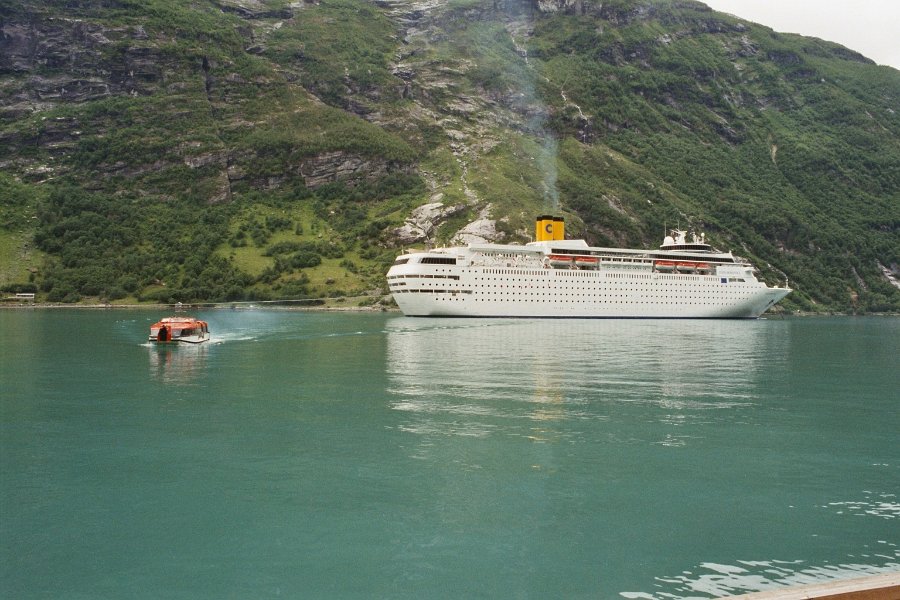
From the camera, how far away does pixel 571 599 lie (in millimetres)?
12852

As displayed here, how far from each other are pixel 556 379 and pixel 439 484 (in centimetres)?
2078

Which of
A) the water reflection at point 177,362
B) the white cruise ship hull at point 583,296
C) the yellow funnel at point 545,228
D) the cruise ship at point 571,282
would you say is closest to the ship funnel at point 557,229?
the cruise ship at point 571,282

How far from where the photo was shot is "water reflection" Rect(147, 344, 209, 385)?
39938mm

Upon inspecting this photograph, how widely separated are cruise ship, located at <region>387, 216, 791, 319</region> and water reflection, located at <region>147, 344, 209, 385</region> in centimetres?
4831

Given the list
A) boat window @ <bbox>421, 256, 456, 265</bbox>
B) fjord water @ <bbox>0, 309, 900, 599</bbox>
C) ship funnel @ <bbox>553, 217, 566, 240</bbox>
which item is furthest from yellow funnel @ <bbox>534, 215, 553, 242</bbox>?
fjord water @ <bbox>0, 309, 900, 599</bbox>

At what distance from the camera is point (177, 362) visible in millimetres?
47750

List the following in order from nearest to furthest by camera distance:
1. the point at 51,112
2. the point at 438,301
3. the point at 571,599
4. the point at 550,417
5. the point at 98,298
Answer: the point at 571,599 → the point at 550,417 → the point at 438,301 → the point at 98,298 → the point at 51,112

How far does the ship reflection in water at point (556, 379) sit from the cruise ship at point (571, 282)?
34867 mm

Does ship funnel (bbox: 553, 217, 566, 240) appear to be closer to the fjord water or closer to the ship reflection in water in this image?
the ship reflection in water

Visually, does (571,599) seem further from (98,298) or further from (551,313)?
(98,298)

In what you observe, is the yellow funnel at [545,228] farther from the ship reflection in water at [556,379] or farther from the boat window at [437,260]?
the ship reflection in water at [556,379]

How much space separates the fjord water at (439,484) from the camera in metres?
13.9

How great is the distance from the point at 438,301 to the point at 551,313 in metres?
19.1

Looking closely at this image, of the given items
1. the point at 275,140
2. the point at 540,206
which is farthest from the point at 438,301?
the point at 275,140
